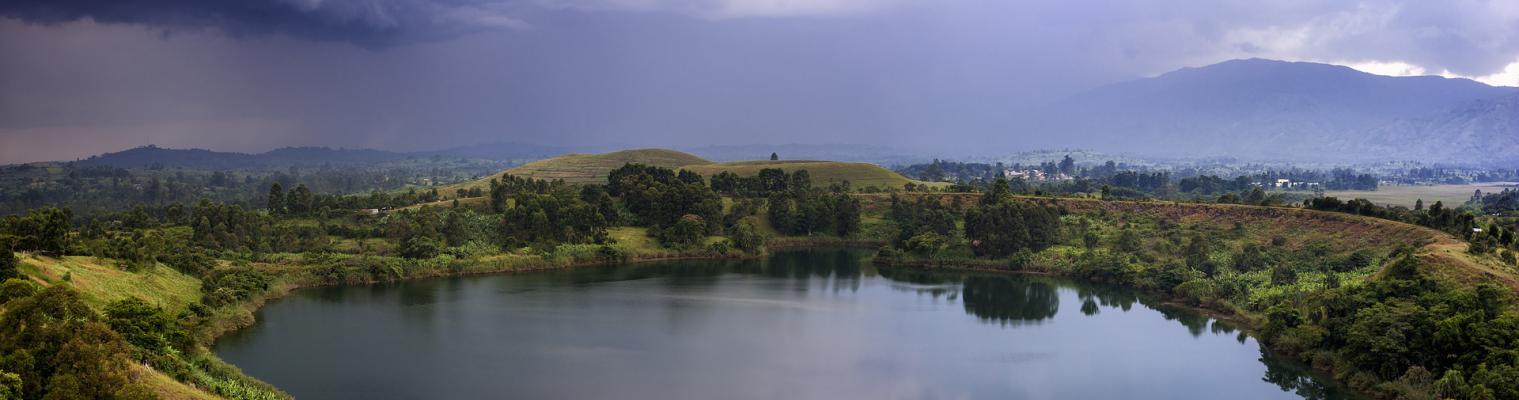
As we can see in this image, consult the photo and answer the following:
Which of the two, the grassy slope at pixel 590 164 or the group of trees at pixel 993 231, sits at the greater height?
the grassy slope at pixel 590 164

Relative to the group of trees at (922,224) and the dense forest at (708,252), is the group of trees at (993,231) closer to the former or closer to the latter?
the group of trees at (922,224)

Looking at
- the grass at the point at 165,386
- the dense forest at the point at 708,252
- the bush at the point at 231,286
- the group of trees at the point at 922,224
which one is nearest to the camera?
the grass at the point at 165,386

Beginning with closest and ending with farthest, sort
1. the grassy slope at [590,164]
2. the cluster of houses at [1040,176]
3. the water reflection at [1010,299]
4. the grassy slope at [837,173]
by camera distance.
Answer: the water reflection at [1010,299] → the grassy slope at [837,173] → the grassy slope at [590,164] → the cluster of houses at [1040,176]

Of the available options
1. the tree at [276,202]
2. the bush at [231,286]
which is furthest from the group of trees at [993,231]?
the tree at [276,202]

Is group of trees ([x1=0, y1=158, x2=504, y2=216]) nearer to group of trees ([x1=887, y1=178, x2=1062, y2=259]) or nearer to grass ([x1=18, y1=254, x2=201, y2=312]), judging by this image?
grass ([x1=18, y1=254, x2=201, y2=312])

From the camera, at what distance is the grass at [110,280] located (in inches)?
1435

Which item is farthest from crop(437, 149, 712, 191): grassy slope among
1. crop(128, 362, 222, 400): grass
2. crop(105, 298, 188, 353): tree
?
crop(128, 362, 222, 400): grass

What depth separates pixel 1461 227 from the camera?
53.4m

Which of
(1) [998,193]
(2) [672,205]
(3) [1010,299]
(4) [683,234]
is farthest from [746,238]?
(3) [1010,299]

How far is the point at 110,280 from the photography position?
41.2 metres

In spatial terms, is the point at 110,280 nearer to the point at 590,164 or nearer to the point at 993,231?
the point at 993,231

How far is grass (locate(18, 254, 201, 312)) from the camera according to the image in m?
36.4

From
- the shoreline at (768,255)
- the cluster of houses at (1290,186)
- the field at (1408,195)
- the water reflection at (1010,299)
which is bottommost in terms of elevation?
the water reflection at (1010,299)

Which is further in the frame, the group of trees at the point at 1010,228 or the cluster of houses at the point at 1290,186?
the cluster of houses at the point at 1290,186
